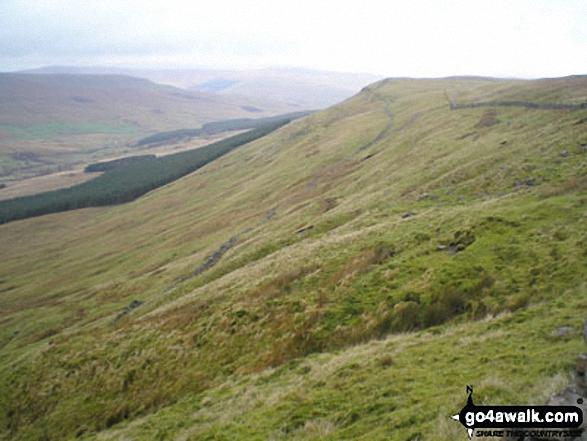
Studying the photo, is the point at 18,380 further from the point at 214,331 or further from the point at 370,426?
the point at 370,426

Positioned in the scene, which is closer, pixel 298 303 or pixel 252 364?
pixel 252 364

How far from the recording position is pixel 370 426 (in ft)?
39.5

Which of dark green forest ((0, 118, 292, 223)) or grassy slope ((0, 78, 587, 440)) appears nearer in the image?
grassy slope ((0, 78, 587, 440))

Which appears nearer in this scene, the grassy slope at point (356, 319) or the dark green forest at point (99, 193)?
the grassy slope at point (356, 319)

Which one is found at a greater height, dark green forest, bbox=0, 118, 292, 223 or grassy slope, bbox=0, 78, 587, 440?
grassy slope, bbox=0, 78, 587, 440

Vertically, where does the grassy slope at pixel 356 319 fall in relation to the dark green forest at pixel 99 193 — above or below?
above

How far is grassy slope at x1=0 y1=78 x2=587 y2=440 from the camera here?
13.9 meters

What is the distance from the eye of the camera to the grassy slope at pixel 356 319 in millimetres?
13930

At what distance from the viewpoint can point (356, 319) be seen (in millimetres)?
22156

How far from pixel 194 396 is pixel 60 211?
161 meters

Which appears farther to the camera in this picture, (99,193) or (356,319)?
(99,193)

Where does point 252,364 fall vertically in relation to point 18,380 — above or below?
above

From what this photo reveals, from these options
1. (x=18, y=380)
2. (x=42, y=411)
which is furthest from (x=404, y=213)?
(x=18, y=380)

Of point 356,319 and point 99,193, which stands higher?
point 356,319
